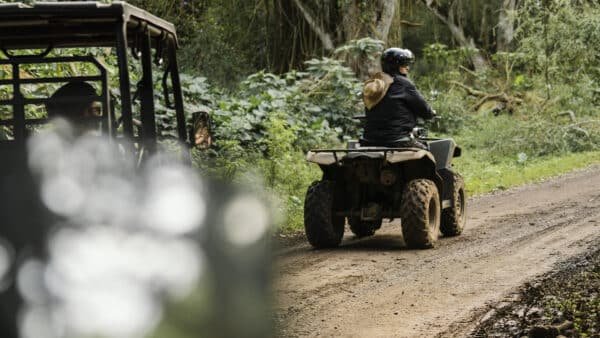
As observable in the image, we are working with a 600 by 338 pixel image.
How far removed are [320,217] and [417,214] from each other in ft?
3.12

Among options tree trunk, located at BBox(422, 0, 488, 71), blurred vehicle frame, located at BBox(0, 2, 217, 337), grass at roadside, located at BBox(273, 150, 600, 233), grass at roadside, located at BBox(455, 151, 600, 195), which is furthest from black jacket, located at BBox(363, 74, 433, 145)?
tree trunk, located at BBox(422, 0, 488, 71)

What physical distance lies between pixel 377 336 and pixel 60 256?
277 centimetres

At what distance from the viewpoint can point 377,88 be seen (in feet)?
30.8

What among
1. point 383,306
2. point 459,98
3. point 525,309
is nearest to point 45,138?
point 383,306

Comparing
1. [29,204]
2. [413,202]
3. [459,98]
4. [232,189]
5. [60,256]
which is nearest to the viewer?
[60,256]

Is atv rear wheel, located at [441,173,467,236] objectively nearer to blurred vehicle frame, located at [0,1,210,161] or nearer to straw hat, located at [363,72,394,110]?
straw hat, located at [363,72,394,110]

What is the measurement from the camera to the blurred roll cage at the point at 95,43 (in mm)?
4918

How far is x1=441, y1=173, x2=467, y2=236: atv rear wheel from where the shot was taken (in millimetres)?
9625

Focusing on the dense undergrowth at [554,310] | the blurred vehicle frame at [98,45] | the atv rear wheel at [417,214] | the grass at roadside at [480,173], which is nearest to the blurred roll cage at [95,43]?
the blurred vehicle frame at [98,45]

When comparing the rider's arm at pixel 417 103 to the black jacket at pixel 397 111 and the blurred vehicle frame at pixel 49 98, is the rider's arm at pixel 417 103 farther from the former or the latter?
the blurred vehicle frame at pixel 49 98

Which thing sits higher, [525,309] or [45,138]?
[45,138]

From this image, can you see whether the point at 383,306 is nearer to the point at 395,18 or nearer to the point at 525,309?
the point at 525,309

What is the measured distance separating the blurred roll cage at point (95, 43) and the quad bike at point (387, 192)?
2.91 metres

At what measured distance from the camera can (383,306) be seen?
6.47 m
